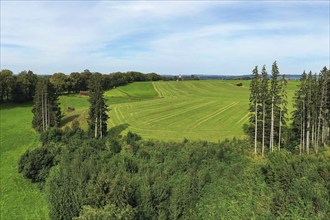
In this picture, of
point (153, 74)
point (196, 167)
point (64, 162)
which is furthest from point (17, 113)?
point (153, 74)

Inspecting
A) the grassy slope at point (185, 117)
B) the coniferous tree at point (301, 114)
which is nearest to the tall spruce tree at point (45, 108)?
the grassy slope at point (185, 117)

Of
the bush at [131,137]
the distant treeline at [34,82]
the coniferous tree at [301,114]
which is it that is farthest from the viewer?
the distant treeline at [34,82]

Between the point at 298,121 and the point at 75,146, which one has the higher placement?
the point at 298,121

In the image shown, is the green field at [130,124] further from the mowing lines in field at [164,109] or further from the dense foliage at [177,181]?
the dense foliage at [177,181]

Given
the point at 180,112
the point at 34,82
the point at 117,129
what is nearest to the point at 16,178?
the point at 117,129

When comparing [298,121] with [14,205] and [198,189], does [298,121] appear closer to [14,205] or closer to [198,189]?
[198,189]

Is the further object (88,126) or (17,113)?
(17,113)

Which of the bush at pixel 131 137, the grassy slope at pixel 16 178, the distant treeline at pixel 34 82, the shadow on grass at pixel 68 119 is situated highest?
the distant treeline at pixel 34 82
